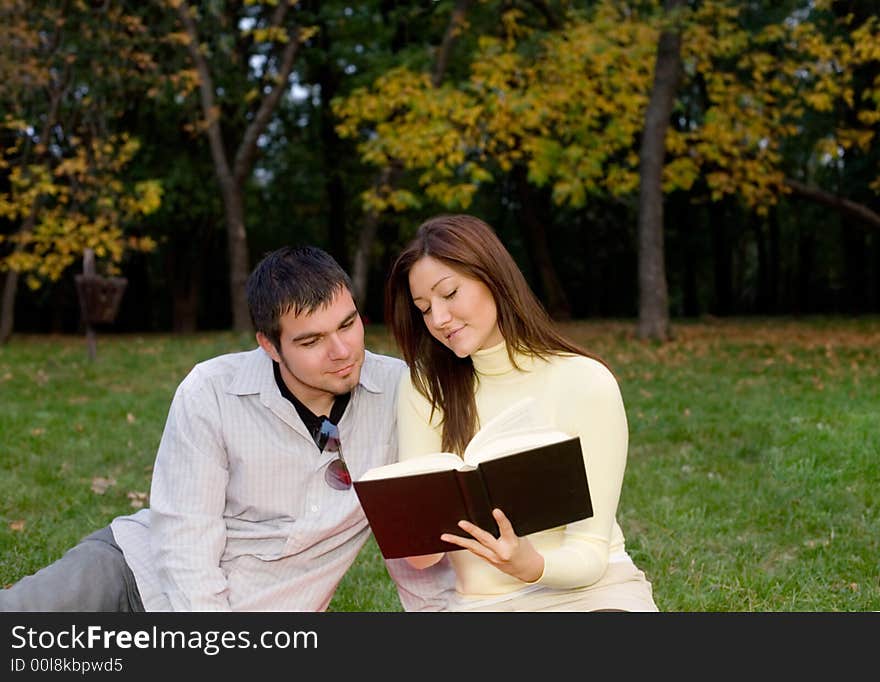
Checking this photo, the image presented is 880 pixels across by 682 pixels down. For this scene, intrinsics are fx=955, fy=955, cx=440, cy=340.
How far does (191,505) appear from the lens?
2947 mm

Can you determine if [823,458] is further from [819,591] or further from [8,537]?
[8,537]

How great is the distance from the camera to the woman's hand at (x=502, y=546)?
247 cm

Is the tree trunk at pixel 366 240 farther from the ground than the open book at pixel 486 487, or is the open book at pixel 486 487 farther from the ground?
the tree trunk at pixel 366 240

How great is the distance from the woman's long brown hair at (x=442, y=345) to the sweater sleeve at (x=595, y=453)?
0.17m

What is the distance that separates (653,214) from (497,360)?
12330 mm

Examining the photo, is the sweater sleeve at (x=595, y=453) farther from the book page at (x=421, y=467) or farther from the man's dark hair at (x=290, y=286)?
the man's dark hair at (x=290, y=286)

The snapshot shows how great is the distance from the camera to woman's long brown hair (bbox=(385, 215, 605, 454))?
2910 millimetres

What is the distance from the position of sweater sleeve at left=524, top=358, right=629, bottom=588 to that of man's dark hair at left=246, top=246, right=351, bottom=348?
79cm

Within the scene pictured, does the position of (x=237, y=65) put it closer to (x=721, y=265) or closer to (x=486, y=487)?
(x=721, y=265)

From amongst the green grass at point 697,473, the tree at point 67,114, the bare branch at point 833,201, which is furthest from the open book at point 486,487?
the bare branch at point 833,201

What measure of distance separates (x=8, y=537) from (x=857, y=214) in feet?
50.5

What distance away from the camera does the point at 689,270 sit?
3139 centimetres

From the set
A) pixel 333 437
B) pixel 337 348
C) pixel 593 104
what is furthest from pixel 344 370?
pixel 593 104
